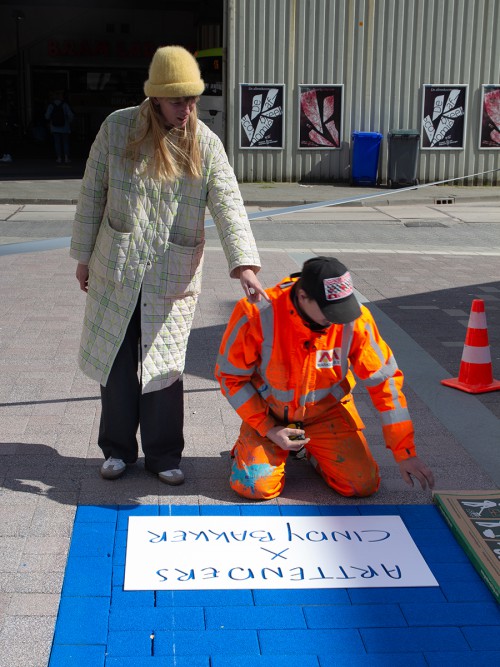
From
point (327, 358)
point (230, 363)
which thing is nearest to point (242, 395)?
point (230, 363)

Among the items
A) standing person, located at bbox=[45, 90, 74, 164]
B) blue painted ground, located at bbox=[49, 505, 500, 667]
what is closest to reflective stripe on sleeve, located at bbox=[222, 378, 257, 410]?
blue painted ground, located at bbox=[49, 505, 500, 667]

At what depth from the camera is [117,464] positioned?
438 centimetres

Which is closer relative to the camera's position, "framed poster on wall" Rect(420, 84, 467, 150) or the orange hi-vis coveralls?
the orange hi-vis coveralls

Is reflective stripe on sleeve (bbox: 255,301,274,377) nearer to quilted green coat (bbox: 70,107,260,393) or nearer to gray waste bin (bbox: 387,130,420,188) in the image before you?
quilted green coat (bbox: 70,107,260,393)

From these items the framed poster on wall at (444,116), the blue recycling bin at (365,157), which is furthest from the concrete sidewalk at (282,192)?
→ the framed poster on wall at (444,116)

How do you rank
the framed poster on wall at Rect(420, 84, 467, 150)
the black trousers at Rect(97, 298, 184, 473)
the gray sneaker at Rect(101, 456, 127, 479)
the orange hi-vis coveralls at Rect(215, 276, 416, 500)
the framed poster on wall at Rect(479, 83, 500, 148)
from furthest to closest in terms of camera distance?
the framed poster on wall at Rect(479, 83, 500, 148)
the framed poster on wall at Rect(420, 84, 467, 150)
the gray sneaker at Rect(101, 456, 127, 479)
the black trousers at Rect(97, 298, 184, 473)
the orange hi-vis coveralls at Rect(215, 276, 416, 500)

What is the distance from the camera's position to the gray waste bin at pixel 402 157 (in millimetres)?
19422

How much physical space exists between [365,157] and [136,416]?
1608 centimetres

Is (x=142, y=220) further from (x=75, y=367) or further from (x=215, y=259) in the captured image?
(x=215, y=259)

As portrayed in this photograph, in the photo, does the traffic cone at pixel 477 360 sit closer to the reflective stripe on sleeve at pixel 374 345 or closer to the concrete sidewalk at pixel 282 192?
the reflective stripe on sleeve at pixel 374 345

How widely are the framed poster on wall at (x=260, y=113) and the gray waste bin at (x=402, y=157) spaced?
239 centimetres

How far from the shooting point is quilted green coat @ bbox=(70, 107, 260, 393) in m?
3.98

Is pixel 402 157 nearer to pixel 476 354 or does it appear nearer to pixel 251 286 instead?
pixel 476 354

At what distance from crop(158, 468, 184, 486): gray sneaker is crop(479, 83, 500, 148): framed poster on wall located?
17340 millimetres
